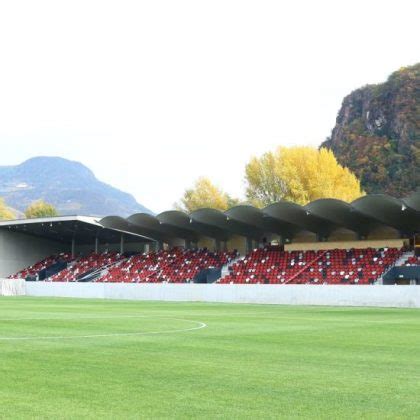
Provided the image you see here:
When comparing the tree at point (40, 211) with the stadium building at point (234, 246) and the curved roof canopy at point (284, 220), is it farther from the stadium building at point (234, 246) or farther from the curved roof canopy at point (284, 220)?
the curved roof canopy at point (284, 220)

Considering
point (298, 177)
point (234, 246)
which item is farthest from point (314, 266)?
point (298, 177)

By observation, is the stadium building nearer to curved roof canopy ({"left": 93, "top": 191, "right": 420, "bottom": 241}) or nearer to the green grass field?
curved roof canopy ({"left": 93, "top": 191, "right": 420, "bottom": 241})

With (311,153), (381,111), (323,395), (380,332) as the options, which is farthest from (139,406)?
(381,111)

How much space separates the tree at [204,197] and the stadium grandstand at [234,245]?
2509cm

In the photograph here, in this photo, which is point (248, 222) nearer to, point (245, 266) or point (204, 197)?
point (245, 266)

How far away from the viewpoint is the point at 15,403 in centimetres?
888

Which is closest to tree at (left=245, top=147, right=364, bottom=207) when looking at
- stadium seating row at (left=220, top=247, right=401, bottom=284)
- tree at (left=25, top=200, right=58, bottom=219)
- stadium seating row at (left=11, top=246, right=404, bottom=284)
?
stadium seating row at (left=11, top=246, right=404, bottom=284)

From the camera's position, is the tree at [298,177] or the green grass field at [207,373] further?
the tree at [298,177]

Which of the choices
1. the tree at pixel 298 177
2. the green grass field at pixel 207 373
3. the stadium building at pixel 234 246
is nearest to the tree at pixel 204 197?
the tree at pixel 298 177

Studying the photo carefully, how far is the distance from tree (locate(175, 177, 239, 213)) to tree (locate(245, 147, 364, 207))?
945 centimetres

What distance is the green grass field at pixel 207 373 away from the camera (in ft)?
28.5

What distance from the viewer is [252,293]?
1775 inches

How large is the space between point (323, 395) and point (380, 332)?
1146cm

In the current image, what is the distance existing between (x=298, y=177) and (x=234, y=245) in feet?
78.3
